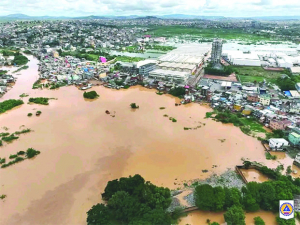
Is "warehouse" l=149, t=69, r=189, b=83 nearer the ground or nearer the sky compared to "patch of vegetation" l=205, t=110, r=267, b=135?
nearer the sky

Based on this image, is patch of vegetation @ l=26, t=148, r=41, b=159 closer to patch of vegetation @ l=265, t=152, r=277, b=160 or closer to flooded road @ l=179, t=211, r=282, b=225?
flooded road @ l=179, t=211, r=282, b=225

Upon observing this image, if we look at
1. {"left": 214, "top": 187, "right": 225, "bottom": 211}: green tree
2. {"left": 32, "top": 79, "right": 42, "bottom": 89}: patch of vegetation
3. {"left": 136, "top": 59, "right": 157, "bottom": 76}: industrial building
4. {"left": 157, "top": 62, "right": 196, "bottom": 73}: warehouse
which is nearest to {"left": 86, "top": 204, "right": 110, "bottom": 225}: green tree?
{"left": 214, "top": 187, "right": 225, "bottom": 211}: green tree

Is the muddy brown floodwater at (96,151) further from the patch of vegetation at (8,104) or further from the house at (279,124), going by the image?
the house at (279,124)

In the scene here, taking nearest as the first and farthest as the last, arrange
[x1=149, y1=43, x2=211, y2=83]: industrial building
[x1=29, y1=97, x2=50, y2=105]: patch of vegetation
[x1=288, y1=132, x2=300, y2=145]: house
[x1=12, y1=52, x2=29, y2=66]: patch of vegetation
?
[x1=288, y1=132, x2=300, y2=145]: house → [x1=29, y1=97, x2=50, y2=105]: patch of vegetation → [x1=149, y1=43, x2=211, y2=83]: industrial building → [x1=12, y1=52, x2=29, y2=66]: patch of vegetation

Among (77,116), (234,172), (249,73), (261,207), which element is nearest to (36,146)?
(77,116)

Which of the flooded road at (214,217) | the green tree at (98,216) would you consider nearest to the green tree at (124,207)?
the green tree at (98,216)

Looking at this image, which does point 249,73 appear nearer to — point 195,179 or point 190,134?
point 190,134
